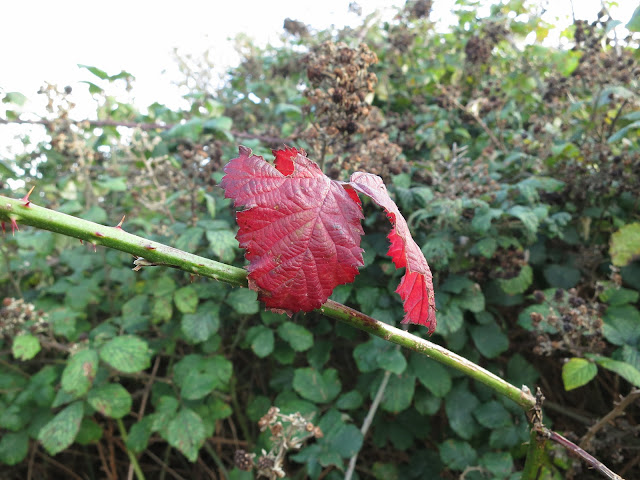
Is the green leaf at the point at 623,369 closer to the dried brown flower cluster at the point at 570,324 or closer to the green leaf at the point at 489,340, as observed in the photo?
the dried brown flower cluster at the point at 570,324

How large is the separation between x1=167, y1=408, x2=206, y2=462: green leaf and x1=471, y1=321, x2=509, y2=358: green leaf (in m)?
1.00

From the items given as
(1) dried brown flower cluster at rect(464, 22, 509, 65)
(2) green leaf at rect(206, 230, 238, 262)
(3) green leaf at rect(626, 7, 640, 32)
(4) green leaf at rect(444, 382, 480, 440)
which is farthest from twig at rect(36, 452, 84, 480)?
(3) green leaf at rect(626, 7, 640, 32)

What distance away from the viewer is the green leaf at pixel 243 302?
1.55 meters

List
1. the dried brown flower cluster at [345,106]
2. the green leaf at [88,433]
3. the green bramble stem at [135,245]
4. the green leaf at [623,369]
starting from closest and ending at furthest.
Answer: the green bramble stem at [135,245], the green leaf at [623,369], the dried brown flower cluster at [345,106], the green leaf at [88,433]

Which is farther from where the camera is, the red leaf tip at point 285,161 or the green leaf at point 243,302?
the green leaf at point 243,302

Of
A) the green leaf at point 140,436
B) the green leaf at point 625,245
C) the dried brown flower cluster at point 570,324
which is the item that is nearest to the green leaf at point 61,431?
the green leaf at point 140,436

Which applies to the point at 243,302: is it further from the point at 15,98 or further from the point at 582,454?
the point at 15,98

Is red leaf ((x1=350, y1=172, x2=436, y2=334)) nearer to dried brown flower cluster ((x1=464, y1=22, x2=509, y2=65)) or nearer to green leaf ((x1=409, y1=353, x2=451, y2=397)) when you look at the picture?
green leaf ((x1=409, y1=353, x2=451, y2=397))

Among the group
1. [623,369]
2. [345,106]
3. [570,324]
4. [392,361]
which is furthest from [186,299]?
[623,369]

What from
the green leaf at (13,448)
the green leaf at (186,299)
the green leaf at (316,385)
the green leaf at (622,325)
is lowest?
the green leaf at (13,448)

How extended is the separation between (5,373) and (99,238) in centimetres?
174

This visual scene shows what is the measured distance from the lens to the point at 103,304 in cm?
207

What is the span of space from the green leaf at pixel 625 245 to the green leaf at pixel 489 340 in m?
0.46

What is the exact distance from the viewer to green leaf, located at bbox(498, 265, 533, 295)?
1.54m
